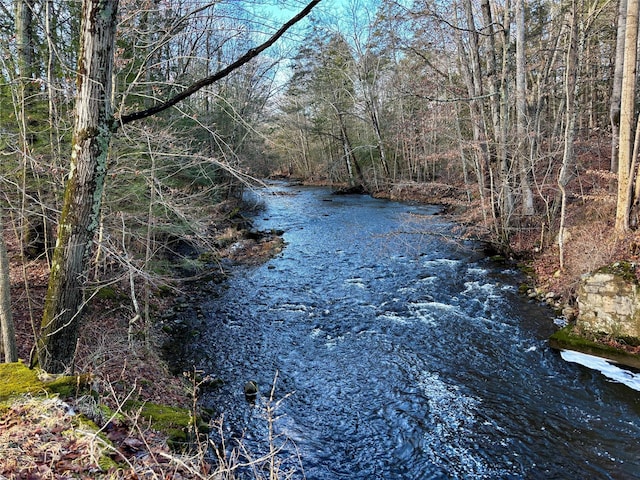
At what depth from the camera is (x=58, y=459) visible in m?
2.32

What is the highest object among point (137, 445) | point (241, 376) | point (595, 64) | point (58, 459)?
point (595, 64)

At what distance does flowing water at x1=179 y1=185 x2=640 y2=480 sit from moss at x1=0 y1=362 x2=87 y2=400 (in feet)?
8.73

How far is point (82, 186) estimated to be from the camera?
3.77m

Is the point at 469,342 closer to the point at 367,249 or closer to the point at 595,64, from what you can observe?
the point at 367,249

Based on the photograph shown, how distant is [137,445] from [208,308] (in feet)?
22.0

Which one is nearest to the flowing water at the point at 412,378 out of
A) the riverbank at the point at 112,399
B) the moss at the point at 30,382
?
the riverbank at the point at 112,399

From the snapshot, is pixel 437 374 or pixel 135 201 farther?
pixel 135 201

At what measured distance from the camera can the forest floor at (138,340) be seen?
2.38 m

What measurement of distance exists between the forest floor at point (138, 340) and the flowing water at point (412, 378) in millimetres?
871

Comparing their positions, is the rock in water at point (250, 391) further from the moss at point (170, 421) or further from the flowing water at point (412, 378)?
the moss at point (170, 421)

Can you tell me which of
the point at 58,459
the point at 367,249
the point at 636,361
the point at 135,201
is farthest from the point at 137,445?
the point at 367,249

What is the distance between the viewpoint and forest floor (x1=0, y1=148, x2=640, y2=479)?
2.38 meters

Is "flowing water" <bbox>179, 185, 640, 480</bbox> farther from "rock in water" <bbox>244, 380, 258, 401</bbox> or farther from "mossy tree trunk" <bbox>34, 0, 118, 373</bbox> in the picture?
"mossy tree trunk" <bbox>34, 0, 118, 373</bbox>

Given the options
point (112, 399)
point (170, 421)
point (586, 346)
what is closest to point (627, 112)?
point (586, 346)
